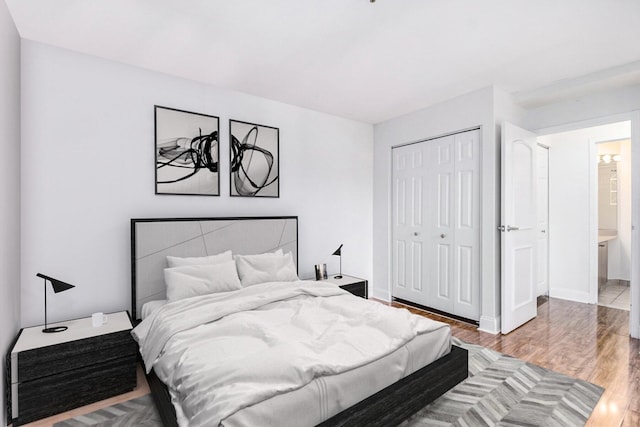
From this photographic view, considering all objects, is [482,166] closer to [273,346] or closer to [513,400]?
[513,400]

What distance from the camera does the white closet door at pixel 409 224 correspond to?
417cm

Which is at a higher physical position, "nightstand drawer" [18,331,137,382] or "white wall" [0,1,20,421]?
"white wall" [0,1,20,421]

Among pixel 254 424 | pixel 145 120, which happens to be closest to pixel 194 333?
pixel 254 424

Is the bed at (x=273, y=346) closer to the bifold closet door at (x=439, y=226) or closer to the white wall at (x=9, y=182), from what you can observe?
the white wall at (x=9, y=182)

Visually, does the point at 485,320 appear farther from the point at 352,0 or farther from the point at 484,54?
the point at 352,0

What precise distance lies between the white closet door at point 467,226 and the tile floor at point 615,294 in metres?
2.17

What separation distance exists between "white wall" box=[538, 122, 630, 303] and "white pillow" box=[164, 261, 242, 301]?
4552 mm

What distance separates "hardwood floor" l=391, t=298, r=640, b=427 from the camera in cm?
212

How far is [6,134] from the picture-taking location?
6.61ft

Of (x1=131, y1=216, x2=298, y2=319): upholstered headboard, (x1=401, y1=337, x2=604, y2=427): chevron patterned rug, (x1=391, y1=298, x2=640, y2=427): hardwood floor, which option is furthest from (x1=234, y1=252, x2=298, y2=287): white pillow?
(x1=391, y1=298, x2=640, y2=427): hardwood floor

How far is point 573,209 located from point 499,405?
3.60 m

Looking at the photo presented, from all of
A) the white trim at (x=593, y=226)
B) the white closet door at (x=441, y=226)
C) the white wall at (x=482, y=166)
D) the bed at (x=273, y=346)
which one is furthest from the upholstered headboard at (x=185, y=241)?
the white trim at (x=593, y=226)

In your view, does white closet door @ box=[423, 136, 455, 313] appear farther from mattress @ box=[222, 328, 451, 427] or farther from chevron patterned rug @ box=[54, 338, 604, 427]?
mattress @ box=[222, 328, 451, 427]

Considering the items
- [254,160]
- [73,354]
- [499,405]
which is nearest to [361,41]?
[254,160]
